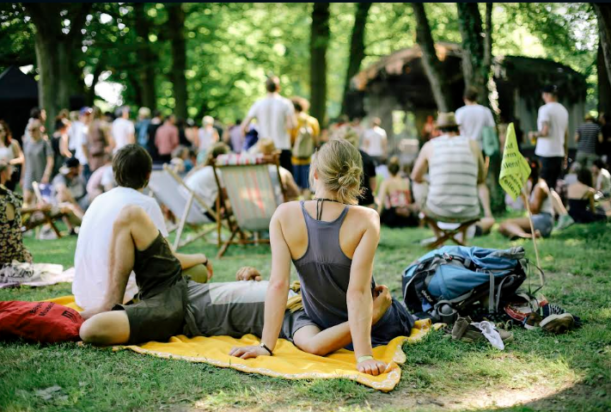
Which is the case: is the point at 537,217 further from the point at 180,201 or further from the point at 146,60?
the point at 146,60

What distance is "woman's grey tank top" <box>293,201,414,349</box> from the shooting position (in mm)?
3900

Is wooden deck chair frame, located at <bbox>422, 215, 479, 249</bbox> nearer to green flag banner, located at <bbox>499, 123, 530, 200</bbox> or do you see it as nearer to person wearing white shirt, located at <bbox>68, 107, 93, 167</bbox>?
green flag banner, located at <bbox>499, 123, 530, 200</bbox>

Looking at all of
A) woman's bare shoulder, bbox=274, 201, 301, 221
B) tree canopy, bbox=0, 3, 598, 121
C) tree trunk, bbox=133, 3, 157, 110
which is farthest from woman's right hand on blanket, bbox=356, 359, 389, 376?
tree trunk, bbox=133, 3, 157, 110

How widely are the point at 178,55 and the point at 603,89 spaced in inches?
542

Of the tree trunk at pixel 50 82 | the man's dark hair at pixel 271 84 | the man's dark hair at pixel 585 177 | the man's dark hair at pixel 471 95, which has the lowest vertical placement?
the man's dark hair at pixel 585 177

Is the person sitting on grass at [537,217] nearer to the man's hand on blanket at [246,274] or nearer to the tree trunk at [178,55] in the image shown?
the man's hand on blanket at [246,274]

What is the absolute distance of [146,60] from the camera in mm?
22828

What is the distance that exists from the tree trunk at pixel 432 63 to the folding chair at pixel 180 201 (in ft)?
17.0

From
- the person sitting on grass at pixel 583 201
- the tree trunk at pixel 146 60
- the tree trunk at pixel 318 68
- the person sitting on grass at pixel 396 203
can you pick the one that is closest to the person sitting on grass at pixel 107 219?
the person sitting on grass at pixel 396 203

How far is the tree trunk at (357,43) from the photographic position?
2068 centimetres

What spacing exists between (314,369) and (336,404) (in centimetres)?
51

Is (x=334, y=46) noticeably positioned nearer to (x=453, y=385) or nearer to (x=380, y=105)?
(x=380, y=105)

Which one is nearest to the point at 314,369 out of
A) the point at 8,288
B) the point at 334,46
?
the point at 8,288

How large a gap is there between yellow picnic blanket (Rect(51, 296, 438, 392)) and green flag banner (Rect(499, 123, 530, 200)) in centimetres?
151
